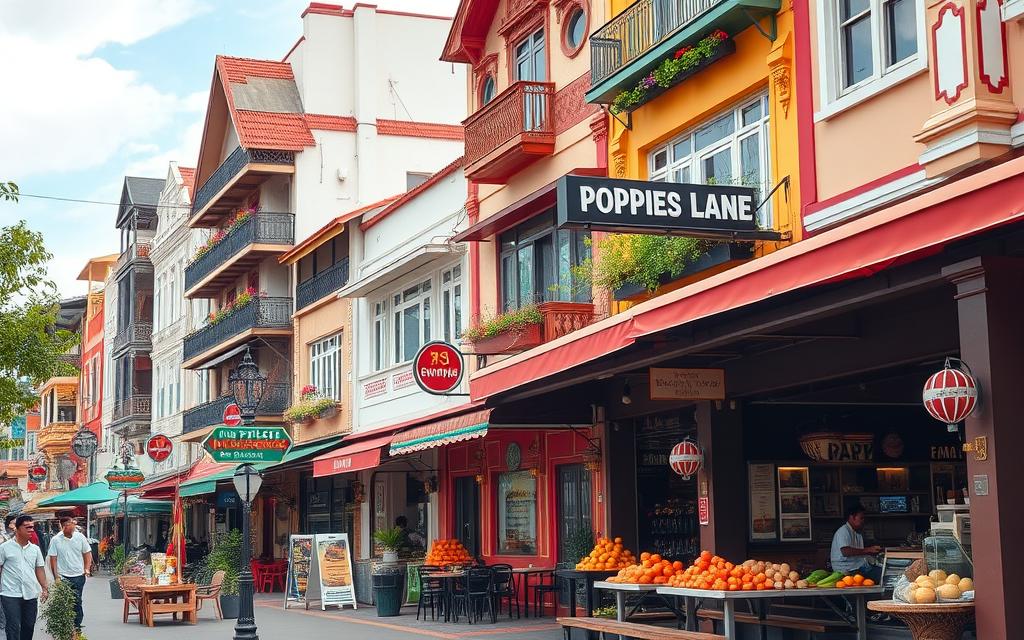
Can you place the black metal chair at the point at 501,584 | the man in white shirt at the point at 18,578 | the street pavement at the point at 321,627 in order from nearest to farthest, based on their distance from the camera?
1. the man in white shirt at the point at 18,578
2. the street pavement at the point at 321,627
3. the black metal chair at the point at 501,584

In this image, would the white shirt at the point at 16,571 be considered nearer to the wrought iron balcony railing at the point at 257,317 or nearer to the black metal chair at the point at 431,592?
the black metal chair at the point at 431,592

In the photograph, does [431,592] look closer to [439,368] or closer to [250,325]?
[439,368]

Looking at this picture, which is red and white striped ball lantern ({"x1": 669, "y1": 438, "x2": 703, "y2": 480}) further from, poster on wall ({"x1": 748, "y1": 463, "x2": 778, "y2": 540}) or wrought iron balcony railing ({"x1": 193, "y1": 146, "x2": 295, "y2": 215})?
wrought iron balcony railing ({"x1": 193, "y1": 146, "x2": 295, "y2": 215})

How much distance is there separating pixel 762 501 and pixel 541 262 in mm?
6088

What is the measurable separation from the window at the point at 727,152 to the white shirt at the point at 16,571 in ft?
28.7

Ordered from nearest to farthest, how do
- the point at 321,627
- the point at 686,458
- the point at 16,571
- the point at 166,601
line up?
the point at 16,571
the point at 686,458
the point at 321,627
the point at 166,601

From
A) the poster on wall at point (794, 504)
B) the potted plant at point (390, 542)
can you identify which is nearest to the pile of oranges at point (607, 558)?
the poster on wall at point (794, 504)

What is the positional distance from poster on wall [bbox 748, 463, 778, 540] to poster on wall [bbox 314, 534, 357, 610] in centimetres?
996

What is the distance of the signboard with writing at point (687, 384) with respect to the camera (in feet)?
50.4

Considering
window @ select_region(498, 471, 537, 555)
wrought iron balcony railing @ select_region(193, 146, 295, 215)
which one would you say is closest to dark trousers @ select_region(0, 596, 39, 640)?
window @ select_region(498, 471, 537, 555)

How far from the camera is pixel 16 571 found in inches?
575

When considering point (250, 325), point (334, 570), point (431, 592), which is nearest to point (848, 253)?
point (431, 592)

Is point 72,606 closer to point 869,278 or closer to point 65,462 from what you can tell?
point 869,278

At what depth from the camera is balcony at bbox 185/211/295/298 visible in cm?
3603
